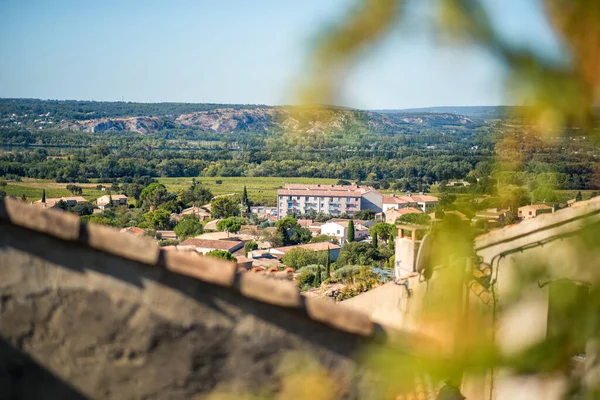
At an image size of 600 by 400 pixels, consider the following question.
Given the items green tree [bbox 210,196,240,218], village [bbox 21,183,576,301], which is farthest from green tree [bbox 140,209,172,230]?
green tree [bbox 210,196,240,218]

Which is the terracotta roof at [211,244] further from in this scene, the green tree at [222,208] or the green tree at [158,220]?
the green tree at [222,208]

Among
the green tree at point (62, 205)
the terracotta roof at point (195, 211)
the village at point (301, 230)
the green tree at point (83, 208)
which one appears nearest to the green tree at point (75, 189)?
the village at point (301, 230)

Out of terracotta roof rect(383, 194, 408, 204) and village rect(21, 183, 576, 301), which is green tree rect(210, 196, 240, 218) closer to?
village rect(21, 183, 576, 301)

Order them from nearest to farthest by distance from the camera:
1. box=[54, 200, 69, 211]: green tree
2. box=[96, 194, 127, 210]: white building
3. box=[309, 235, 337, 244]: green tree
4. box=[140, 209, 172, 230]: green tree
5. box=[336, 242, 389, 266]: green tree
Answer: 1. box=[336, 242, 389, 266]: green tree
2. box=[54, 200, 69, 211]: green tree
3. box=[309, 235, 337, 244]: green tree
4. box=[140, 209, 172, 230]: green tree
5. box=[96, 194, 127, 210]: white building

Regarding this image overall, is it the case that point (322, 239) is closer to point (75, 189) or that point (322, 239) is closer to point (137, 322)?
point (75, 189)

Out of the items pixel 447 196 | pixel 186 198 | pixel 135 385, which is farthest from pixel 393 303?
pixel 186 198

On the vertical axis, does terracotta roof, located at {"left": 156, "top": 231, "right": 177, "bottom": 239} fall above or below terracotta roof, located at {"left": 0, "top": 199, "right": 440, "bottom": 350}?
below
